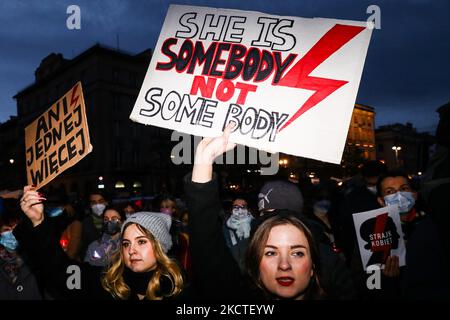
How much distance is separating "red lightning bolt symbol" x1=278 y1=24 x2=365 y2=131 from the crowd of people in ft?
2.41

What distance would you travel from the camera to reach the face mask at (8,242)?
3643 millimetres

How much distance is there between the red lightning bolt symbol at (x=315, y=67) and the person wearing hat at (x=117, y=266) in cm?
137

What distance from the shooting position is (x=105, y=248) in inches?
171

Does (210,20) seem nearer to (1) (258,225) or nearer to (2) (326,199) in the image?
(1) (258,225)

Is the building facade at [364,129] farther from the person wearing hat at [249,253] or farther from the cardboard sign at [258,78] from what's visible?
the person wearing hat at [249,253]

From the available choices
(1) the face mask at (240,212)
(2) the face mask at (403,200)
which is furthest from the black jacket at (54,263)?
(2) the face mask at (403,200)

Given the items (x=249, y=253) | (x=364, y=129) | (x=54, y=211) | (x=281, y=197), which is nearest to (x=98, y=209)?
(x=54, y=211)

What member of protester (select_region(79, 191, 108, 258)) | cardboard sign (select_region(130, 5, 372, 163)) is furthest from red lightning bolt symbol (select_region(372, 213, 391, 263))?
protester (select_region(79, 191, 108, 258))

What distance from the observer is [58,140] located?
3.22 m

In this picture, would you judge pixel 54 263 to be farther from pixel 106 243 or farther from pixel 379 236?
pixel 379 236

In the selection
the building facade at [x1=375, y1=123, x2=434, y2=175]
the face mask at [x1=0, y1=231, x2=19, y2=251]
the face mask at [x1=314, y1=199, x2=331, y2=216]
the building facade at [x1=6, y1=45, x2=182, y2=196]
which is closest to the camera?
the face mask at [x1=0, y1=231, x2=19, y2=251]

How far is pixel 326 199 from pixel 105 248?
430 centimetres

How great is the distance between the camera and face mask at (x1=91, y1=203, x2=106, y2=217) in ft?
20.0

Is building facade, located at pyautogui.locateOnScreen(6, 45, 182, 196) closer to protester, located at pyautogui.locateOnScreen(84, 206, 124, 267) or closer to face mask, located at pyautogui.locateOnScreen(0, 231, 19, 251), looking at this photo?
protester, located at pyautogui.locateOnScreen(84, 206, 124, 267)
